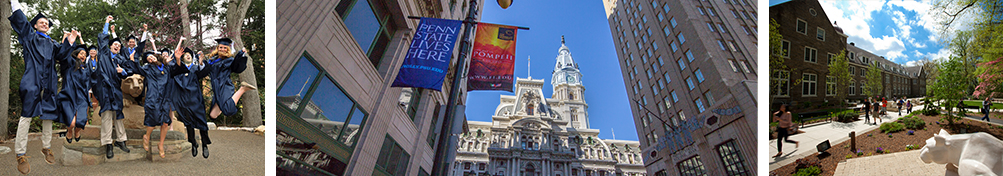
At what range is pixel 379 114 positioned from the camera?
6.49m

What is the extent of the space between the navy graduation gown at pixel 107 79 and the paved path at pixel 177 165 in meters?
0.69

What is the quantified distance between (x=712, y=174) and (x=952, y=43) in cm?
575

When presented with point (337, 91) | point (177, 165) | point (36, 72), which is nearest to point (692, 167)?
point (337, 91)

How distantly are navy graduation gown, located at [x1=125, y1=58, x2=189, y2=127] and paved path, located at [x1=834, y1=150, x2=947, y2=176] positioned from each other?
10.5 metres

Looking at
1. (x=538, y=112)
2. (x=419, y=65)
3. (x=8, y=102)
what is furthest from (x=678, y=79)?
(x=538, y=112)

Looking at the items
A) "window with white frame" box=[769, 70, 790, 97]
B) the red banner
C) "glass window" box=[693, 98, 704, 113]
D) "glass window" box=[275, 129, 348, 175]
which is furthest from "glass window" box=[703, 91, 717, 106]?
"glass window" box=[275, 129, 348, 175]

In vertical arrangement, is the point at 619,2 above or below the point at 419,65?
above

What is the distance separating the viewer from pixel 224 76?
4.32 metres

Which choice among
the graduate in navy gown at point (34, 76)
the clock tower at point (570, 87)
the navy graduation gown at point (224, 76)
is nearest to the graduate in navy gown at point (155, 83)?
the navy graduation gown at point (224, 76)

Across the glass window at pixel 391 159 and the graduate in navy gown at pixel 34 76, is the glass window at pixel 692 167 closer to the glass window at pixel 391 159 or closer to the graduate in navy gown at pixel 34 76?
the glass window at pixel 391 159

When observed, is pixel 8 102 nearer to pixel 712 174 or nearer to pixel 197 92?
pixel 197 92

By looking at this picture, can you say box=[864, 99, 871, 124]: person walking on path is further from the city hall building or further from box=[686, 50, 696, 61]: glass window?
box=[686, 50, 696, 61]: glass window

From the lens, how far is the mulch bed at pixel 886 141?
5.48m

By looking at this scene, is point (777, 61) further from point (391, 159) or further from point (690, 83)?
point (391, 159)
